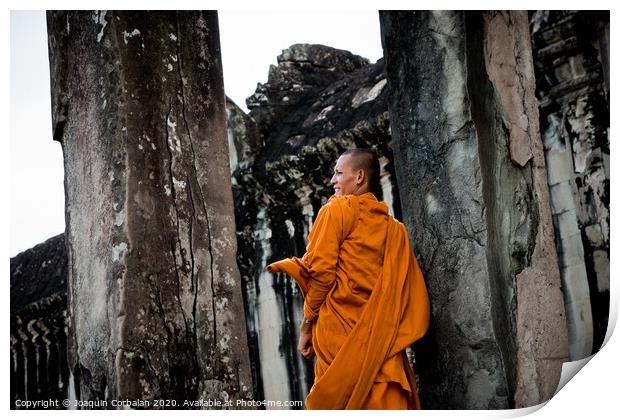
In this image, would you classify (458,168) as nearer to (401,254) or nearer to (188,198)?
(401,254)

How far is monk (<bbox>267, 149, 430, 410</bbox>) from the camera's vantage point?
12.9ft

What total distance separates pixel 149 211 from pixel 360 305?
1.01 m

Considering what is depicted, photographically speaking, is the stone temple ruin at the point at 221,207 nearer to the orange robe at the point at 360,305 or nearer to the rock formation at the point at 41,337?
the orange robe at the point at 360,305

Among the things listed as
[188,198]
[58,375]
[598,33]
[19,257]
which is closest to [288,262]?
[188,198]

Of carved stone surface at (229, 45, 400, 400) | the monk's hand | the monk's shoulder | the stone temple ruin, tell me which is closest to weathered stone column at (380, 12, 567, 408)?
the stone temple ruin

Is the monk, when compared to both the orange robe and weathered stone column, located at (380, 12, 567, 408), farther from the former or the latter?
weathered stone column, located at (380, 12, 567, 408)

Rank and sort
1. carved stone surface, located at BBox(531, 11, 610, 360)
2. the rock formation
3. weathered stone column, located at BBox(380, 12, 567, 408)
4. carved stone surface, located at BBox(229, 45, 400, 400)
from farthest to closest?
the rock formation → carved stone surface, located at BBox(229, 45, 400, 400) → carved stone surface, located at BBox(531, 11, 610, 360) → weathered stone column, located at BBox(380, 12, 567, 408)

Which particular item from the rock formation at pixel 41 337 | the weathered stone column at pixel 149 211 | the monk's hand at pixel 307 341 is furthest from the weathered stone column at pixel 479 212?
the rock formation at pixel 41 337

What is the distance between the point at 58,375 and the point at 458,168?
17.0 ft

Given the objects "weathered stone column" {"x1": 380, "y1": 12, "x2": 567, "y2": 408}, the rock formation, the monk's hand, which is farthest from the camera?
the rock formation

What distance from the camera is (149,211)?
4078 millimetres

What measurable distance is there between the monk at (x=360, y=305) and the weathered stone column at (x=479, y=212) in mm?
211

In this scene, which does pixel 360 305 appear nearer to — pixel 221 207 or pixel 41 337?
pixel 221 207

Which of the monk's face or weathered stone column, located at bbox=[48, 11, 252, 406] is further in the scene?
the monk's face
